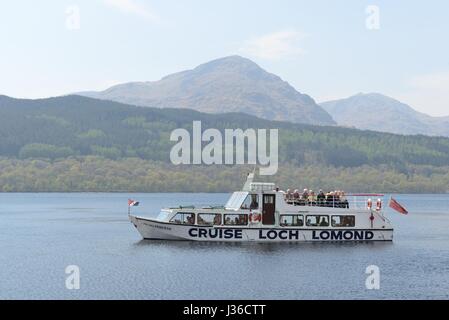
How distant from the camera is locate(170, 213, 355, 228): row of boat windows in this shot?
75750 mm

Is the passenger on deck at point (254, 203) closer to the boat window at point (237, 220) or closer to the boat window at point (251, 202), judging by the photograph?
the boat window at point (251, 202)

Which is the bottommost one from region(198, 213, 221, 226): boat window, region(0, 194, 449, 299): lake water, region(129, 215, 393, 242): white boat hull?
region(0, 194, 449, 299): lake water

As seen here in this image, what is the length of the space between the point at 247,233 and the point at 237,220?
5.84 ft

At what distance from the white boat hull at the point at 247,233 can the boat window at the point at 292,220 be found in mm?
571

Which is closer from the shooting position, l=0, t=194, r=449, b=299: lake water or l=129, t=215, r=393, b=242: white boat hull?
l=0, t=194, r=449, b=299: lake water

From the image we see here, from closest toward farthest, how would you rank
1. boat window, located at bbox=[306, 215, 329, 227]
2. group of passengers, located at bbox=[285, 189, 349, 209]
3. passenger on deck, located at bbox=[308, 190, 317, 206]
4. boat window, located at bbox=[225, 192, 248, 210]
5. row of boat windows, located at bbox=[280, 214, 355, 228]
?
boat window, located at bbox=[225, 192, 248, 210]
row of boat windows, located at bbox=[280, 214, 355, 228]
group of passengers, located at bbox=[285, 189, 349, 209]
passenger on deck, located at bbox=[308, 190, 317, 206]
boat window, located at bbox=[306, 215, 329, 227]

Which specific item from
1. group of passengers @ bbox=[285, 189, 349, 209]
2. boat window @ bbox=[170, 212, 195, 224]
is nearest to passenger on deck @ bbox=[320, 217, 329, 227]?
group of passengers @ bbox=[285, 189, 349, 209]

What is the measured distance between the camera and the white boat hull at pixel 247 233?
2975 inches

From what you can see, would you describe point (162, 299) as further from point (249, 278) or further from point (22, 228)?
point (22, 228)

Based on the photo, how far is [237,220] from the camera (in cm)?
7588

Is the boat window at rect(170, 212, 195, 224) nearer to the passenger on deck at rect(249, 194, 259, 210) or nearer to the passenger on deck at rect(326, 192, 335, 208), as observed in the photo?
the passenger on deck at rect(249, 194, 259, 210)

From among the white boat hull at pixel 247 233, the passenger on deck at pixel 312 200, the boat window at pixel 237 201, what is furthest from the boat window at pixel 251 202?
the passenger on deck at pixel 312 200

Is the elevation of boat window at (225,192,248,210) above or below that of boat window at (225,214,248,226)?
above

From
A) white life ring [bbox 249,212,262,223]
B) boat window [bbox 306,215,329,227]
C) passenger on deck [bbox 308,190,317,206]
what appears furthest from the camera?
boat window [bbox 306,215,329,227]
